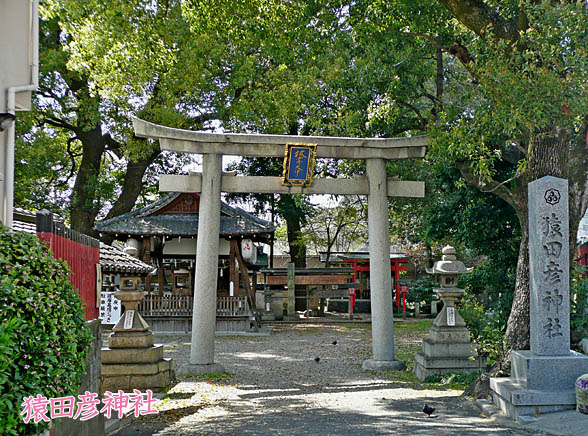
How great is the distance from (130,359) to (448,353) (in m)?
5.74

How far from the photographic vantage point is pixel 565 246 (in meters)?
7.09

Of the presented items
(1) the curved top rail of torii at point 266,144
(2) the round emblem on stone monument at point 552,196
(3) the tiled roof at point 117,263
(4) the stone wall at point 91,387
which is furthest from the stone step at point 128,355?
(2) the round emblem on stone monument at point 552,196

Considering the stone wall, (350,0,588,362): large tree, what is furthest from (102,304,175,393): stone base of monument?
(350,0,588,362): large tree

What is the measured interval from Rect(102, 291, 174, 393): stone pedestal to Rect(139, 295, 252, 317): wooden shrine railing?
408 inches

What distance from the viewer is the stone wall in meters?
5.30

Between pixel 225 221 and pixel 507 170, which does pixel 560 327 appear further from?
pixel 225 221

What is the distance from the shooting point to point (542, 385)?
679 cm

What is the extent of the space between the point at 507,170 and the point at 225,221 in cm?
1099

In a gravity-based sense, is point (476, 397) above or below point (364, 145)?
below

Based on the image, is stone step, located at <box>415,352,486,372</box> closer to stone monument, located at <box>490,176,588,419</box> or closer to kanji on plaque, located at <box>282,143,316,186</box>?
stone monument, located at <box>490,176,588,419</box>

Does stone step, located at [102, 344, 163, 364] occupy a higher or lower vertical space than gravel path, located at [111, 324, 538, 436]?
higher

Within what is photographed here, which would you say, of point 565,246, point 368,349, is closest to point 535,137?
point 565,246

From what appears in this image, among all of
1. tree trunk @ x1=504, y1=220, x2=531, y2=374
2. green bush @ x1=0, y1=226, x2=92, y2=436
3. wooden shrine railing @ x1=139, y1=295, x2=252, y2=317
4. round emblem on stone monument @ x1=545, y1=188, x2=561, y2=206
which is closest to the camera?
green bush @ x1=0, y1=226, x2=92, y2=436

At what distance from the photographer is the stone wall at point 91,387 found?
17.4 ft
